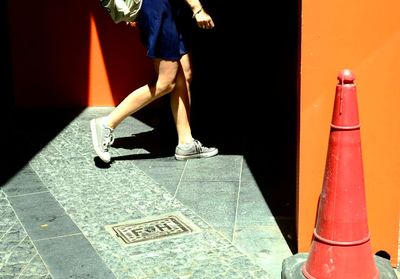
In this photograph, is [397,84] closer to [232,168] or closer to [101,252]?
[101,252]

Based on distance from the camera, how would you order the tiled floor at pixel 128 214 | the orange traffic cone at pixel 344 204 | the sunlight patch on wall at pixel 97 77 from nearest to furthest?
the orange traffic cone at pixel 344 204
the tiled floor at pixel 128 214
the sunlight patch on wall at pixel 97 77

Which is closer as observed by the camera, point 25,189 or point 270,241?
point 270,241

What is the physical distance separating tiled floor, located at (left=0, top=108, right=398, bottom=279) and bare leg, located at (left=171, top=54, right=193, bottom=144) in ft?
0.82

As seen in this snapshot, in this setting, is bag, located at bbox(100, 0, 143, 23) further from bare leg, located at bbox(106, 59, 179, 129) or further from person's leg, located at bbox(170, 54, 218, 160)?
person's leg, located at bbox(170, 54, 218, 160)

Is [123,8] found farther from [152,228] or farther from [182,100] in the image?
[152,228]

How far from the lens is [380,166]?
3.57 metres

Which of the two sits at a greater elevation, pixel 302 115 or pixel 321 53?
pixel 321 53

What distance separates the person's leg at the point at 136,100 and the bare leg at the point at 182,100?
0.46ft

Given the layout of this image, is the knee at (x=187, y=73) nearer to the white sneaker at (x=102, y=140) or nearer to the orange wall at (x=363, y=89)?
the white sneaker at (x=102, y=140)

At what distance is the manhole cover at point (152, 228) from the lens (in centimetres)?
427

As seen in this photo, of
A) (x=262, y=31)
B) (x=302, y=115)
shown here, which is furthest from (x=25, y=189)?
(x=262, y=31)

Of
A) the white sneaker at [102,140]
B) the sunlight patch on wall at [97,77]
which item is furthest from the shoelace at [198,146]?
the sunlight patch on wall at [97,77]

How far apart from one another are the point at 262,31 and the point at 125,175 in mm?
3183

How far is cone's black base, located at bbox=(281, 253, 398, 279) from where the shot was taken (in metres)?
3.47
